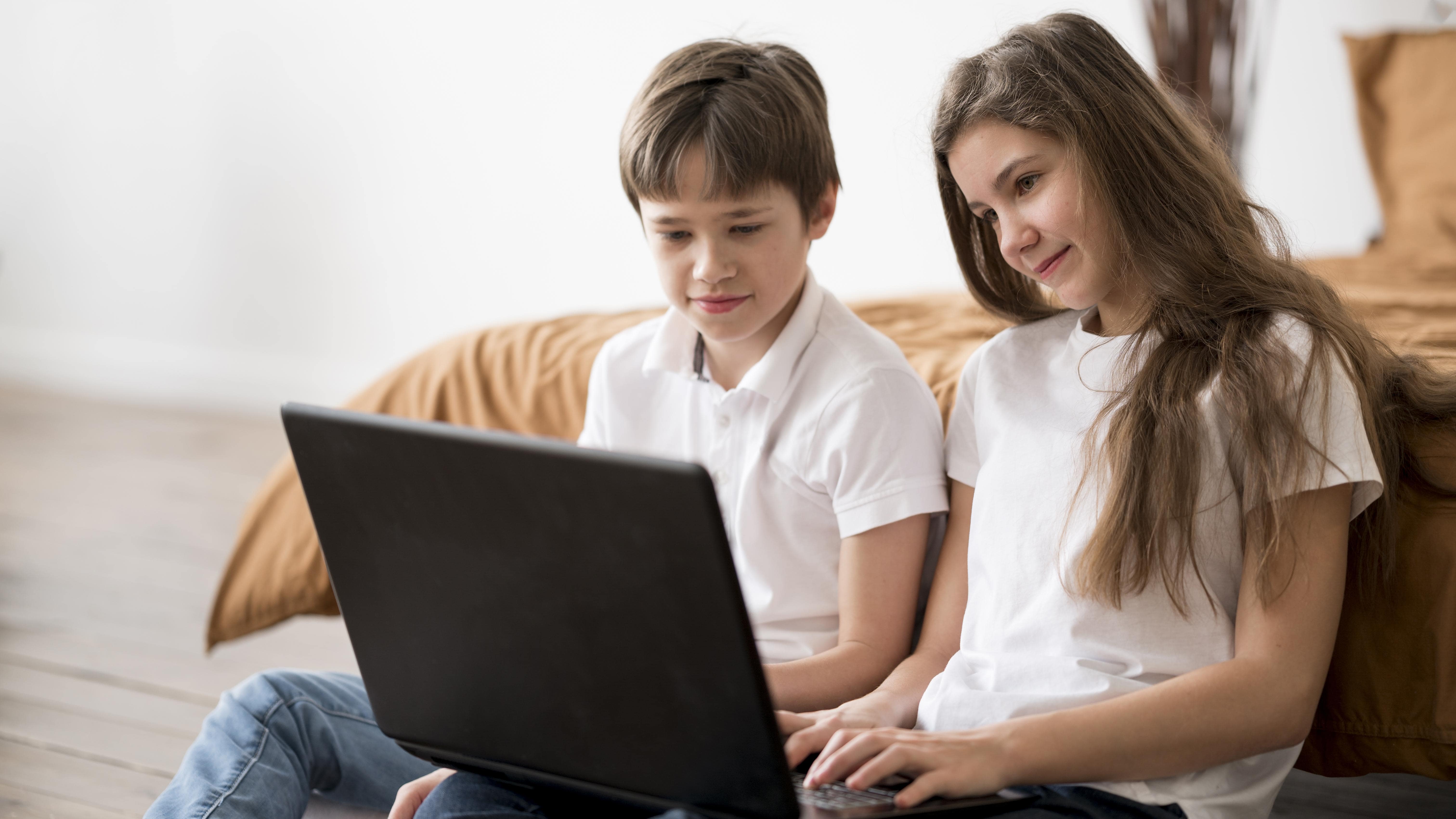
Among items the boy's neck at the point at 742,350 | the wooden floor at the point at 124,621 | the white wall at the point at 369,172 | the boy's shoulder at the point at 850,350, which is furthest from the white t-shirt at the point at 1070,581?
the white wall at the point at 369,172

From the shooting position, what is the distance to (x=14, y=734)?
64.4 inches

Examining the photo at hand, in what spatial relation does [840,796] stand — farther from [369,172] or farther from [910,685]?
[369,172]

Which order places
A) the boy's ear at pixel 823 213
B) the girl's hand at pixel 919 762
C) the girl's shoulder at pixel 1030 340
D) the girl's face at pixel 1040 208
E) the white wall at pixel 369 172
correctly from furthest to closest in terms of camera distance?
the white wall at pixel 369 172 < the boy's ear at pixel 823 213 < the girl's shoulder at pixel 1030 340 < the girl's face at pixel 1040 208 < the girl's hand at pixel 919 762

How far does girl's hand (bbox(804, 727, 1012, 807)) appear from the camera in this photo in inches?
31.1

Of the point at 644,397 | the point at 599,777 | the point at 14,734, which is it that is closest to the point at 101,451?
the point at 14,734

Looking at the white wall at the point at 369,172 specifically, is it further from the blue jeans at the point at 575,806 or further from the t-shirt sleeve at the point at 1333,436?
the blue jeans at the point at 575,806

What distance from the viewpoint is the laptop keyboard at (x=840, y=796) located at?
2.46 ft

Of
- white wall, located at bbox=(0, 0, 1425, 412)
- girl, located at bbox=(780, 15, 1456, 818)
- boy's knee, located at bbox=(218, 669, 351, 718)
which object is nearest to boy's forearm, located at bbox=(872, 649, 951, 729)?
girl, located at bbox=(780, 15, 1456, 818)

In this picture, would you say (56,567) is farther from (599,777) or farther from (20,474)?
(599,777)

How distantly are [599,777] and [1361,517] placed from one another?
2.07 ft

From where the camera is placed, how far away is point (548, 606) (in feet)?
2.39

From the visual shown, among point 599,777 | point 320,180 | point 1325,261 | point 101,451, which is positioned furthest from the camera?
point 320,180

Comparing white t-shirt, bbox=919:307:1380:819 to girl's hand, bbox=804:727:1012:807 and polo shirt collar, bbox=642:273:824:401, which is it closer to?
girl's hand, bbox=804:727:1012:807

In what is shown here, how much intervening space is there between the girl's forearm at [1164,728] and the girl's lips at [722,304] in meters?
0.46
